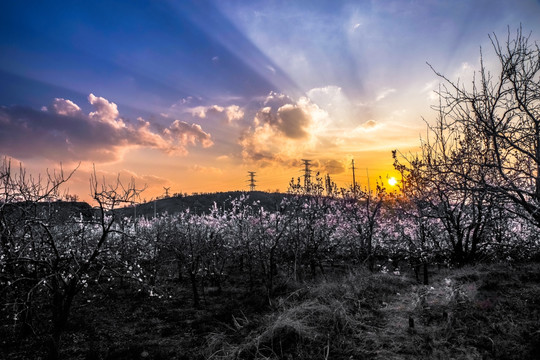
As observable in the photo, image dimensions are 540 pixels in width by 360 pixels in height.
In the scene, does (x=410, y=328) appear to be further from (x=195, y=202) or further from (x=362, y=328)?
(x=195, y=202)

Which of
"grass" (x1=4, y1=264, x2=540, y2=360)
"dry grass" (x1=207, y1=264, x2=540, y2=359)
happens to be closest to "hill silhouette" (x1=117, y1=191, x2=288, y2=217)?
"grass" (x1=4, y1=264, x2=540, y2=360)

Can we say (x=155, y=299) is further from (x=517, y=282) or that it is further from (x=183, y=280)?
(x=517, y=282)

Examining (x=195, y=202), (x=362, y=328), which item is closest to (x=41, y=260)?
(x=362, y=328)

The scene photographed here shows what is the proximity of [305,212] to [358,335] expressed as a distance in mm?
13108

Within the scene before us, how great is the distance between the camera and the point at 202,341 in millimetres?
9742

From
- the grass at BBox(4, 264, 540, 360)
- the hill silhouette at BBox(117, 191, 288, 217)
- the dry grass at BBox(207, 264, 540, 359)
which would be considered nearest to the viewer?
the dry grass at BBox(207, 264, 540, 359)

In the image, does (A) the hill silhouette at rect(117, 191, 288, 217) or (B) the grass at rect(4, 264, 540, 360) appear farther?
(A) the hill silhouette at rect(117, 191, 288, 217)

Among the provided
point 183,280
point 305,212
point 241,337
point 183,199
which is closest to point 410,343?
point 241,337

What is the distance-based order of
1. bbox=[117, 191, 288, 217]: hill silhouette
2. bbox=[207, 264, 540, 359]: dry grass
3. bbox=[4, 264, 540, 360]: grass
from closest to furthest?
bbox=[207, 264, 540, 359]: dry grass → bbox=[4, 264, 540, 360]: grass → bbox=[117, 191, 288, 217]: hill silhouette

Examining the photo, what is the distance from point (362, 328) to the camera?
21.8 feet

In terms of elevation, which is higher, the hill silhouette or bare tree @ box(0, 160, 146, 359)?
the hill silhouette

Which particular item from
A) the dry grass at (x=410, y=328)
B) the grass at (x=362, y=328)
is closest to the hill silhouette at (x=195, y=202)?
the grass at (x=362, y=328)

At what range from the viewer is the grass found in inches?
219

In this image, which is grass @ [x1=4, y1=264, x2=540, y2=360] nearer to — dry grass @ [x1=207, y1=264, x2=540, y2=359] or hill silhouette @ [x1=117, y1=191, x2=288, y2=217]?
dry grass @ [x1=207, y1=264, x2=540, y2=359]
